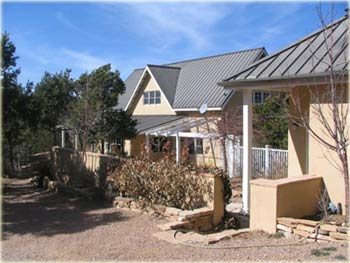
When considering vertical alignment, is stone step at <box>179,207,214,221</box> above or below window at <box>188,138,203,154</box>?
below

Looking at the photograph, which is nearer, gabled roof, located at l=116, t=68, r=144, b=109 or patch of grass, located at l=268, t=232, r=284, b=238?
patch of grass, located at l=268, t=232, r=284, b=238

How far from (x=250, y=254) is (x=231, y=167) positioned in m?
13.8

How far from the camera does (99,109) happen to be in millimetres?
18656

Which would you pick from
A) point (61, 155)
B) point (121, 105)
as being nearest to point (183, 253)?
point (61, 155)

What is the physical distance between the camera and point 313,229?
669 cm

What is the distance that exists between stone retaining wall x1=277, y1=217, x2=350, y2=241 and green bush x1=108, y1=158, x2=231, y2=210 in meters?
1.99

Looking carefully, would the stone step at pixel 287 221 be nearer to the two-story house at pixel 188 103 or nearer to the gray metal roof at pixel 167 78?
the two-story house at pixel 188 103

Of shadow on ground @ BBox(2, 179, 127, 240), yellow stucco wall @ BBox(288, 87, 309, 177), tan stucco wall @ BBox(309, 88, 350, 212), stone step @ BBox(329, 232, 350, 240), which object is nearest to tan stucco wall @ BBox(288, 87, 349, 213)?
tan stucco wall @ BBox(309, 88, 350, 212)

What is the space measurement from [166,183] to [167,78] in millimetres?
18453

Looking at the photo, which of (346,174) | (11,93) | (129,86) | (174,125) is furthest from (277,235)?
(129,86)

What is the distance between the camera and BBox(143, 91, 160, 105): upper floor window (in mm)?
27219

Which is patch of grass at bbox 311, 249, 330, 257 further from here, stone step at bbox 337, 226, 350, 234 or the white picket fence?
the white picket fence

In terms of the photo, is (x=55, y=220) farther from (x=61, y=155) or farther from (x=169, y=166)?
(x=61, y=155)

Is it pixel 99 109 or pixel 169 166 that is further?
pixel 99 109
